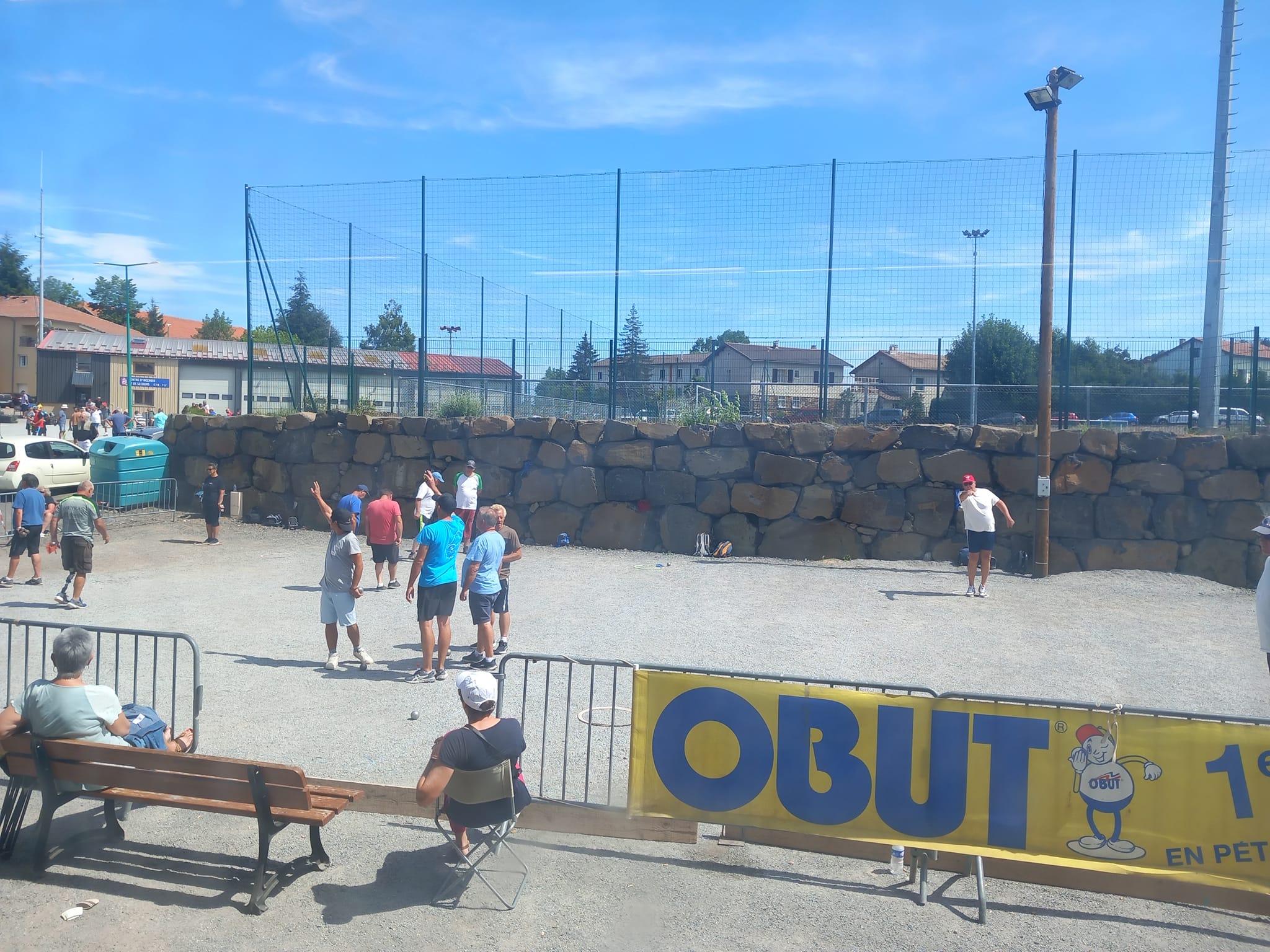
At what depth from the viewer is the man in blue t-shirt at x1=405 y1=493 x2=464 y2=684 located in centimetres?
826

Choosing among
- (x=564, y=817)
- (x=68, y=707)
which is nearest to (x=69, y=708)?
(x=68, y=707)

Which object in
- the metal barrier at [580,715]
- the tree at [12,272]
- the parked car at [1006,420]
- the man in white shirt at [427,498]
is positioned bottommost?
the metal barrier at [580,715]

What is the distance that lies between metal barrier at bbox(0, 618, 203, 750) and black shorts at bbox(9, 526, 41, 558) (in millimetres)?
2871

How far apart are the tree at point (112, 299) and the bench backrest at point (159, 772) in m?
90.3

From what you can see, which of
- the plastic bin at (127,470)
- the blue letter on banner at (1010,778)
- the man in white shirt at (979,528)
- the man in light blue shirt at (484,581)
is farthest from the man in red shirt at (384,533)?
the blue letter on banner at (1010,778)

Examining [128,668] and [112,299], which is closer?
[128,668]

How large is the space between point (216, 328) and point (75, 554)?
9196 centimetres

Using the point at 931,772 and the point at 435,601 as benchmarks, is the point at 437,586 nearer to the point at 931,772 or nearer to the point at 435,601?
the point at 435,601

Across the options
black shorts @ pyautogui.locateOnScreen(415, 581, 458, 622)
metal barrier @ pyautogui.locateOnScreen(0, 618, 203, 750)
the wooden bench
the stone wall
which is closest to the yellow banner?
the wooden bench

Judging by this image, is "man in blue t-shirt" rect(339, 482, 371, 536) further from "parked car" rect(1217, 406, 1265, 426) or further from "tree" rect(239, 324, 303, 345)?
"parked car" rect(1217, 406, 1265, 426)

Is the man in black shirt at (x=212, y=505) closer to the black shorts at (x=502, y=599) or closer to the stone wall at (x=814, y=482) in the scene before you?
the stone wall at (x=814, y=482)

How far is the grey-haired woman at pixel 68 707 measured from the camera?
15.8ft

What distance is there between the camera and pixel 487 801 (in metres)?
4.54

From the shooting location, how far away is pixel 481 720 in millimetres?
4613
